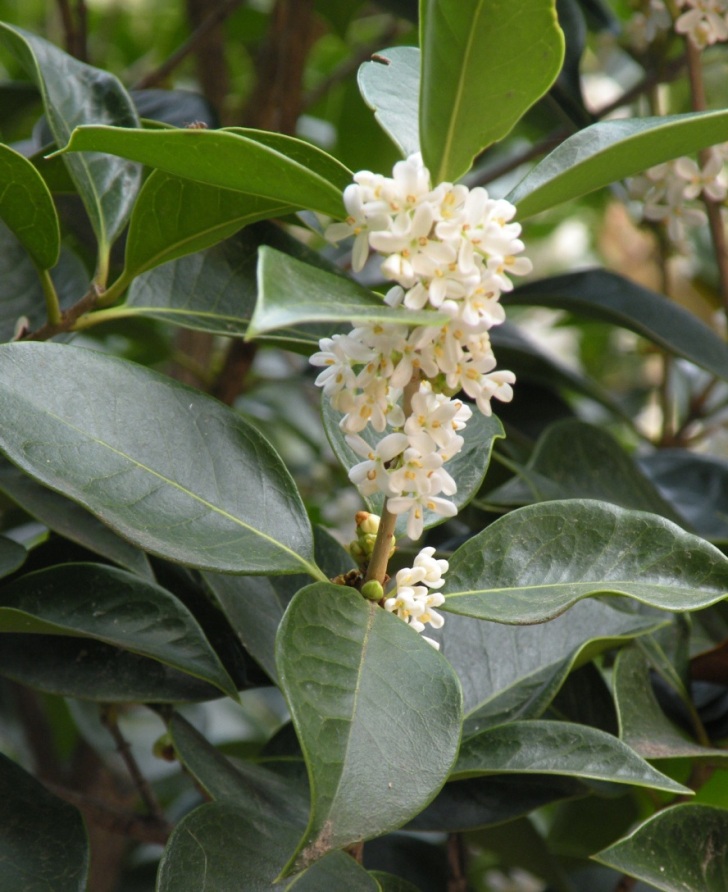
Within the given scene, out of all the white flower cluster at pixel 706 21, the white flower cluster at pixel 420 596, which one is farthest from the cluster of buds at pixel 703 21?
the white flower cluster at pixel 420 596

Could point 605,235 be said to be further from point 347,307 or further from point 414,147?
point 347,307

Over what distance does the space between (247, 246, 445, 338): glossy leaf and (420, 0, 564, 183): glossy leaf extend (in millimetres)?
137

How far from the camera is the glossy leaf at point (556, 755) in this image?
2.05ft

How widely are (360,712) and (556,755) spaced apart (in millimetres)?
185

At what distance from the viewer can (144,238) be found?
2.46 ft

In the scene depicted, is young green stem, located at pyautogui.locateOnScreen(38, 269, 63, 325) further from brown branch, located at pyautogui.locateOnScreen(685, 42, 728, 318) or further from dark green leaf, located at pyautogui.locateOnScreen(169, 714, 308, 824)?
brown branch, located at pyautogui.locateOnScreen(685, 42, 728, 318)

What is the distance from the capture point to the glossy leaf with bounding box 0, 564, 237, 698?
0.71 m

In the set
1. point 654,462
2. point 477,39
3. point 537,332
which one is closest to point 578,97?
point 654,462

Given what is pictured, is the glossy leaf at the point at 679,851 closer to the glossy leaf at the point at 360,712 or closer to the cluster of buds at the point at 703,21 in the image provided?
the glossy leaf at the point at 360,712

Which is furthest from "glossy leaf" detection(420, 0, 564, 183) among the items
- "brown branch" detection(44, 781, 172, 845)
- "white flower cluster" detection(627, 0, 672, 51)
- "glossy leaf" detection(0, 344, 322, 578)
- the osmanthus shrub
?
"white flower cluster" detection(627, 0, 672, 51)

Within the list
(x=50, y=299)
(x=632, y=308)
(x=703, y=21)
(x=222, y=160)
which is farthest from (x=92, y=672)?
(x=703, y=21)

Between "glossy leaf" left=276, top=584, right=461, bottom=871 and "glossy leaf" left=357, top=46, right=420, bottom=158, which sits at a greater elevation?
"glossy leaf" left=357, top=46, right=420, bottom=158

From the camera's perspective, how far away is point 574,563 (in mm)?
679

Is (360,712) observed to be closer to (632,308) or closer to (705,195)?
(632,308)
